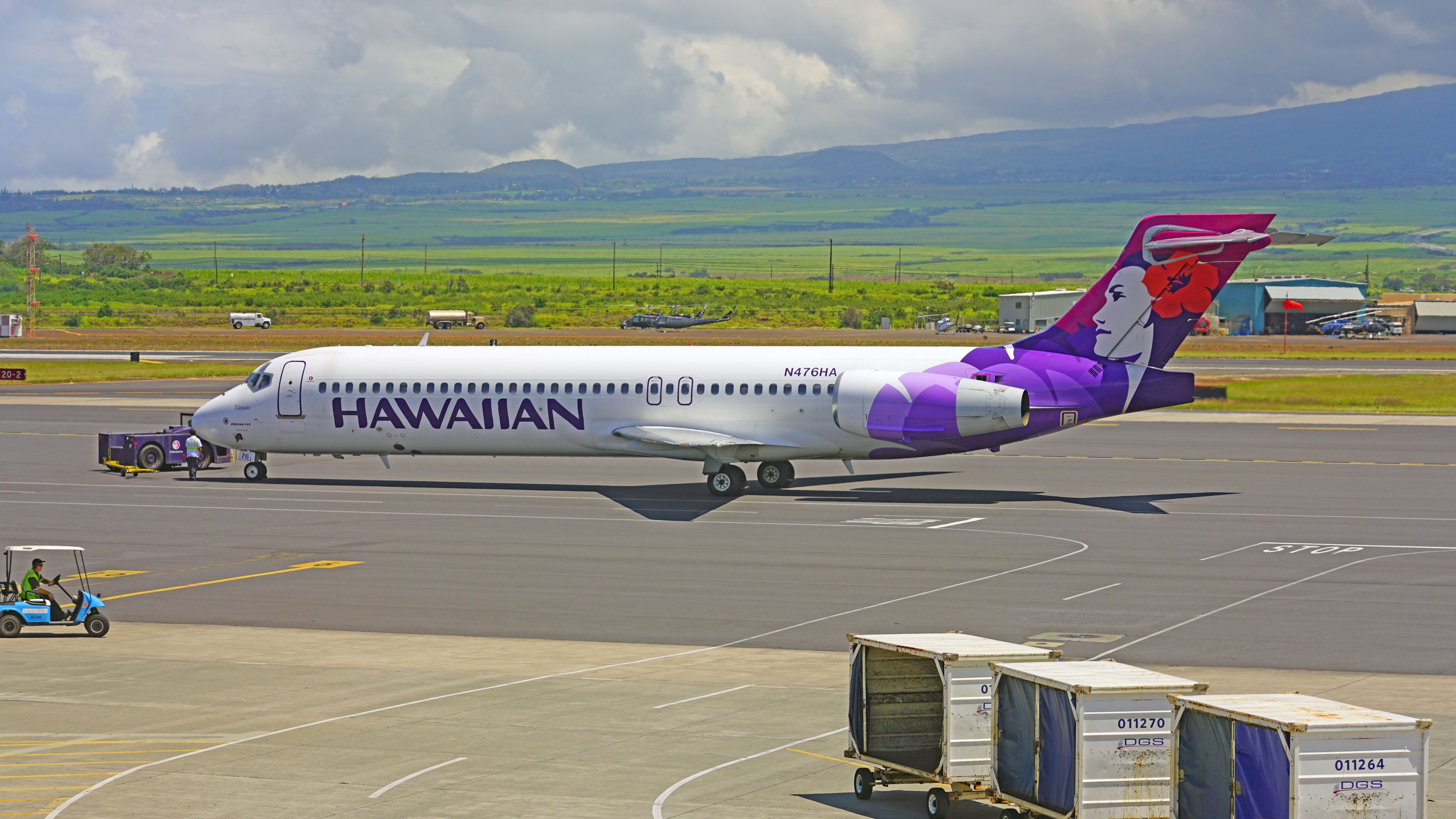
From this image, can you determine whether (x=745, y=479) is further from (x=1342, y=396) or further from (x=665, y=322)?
(x=665, y=322)

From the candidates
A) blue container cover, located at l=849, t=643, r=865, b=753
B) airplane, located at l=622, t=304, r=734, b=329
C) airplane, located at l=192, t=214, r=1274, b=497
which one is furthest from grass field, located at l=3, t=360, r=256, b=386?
blue container cover, located at l=849, t=643, r=865, b=753

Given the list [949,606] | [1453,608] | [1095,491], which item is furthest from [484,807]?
[1095,491]

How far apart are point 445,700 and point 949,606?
10.8 meters

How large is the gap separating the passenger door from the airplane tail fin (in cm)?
2506

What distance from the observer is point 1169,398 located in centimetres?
4412

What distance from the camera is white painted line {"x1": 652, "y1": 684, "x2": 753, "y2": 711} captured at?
21188mm

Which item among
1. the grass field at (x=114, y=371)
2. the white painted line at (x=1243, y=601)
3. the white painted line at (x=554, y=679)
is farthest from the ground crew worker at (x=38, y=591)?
the grass field at (x=114, y=371)

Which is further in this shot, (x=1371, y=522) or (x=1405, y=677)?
(x=1371, y=522)

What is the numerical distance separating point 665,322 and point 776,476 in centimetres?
11423

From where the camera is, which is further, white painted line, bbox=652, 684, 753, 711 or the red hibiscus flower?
the red hibiscus flower

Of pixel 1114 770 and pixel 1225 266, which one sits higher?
pixel 1225 266

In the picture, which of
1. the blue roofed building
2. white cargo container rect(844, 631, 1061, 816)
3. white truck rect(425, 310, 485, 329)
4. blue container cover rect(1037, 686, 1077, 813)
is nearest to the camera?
blue container cover rect(1037, 686, 1077, 813)

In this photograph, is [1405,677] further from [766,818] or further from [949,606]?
[766,818]

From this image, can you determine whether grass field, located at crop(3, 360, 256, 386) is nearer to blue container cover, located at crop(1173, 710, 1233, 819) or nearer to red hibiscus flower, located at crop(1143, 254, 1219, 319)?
red hibiscus flower, located at crop(1143, 254, 1219, 319)
